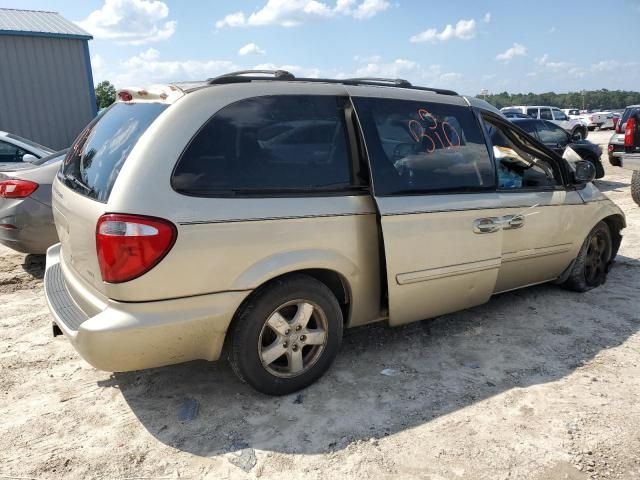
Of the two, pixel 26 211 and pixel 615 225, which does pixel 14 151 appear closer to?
pixel 26 211

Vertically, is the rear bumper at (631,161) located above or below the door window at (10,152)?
below

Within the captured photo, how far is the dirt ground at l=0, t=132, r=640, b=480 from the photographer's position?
250cm

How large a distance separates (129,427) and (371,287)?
1626mm

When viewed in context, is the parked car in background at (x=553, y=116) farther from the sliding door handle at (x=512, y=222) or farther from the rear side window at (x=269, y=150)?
the rear side window at (x=269, y=150)

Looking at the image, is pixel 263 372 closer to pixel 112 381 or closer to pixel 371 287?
pixel 371 287

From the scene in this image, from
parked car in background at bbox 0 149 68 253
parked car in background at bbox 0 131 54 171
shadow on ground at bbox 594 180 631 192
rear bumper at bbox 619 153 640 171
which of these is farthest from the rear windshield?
shadow on ground at bbox 594 180 631 192

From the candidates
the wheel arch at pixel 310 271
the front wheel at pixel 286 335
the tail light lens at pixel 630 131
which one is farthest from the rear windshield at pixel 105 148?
the tail light lens at pixel 630 131

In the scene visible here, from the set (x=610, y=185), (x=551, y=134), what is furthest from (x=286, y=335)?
(x=610, y=185)

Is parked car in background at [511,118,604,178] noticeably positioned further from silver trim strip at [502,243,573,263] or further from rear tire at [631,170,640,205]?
silver trim strip at [502,243,573,263]

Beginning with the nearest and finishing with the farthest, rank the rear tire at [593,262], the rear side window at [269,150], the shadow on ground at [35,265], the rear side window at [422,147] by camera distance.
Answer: the rear side window at [269,150]
the rear side window at [422,147]
the rear tire at [593,262]
the shadow on ground at [35,265]

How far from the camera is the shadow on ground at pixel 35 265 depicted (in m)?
5.46

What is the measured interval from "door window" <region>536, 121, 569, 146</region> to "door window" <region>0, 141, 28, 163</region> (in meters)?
10.0

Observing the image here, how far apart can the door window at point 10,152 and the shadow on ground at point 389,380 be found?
520 cm

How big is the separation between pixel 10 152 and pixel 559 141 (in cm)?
1071
